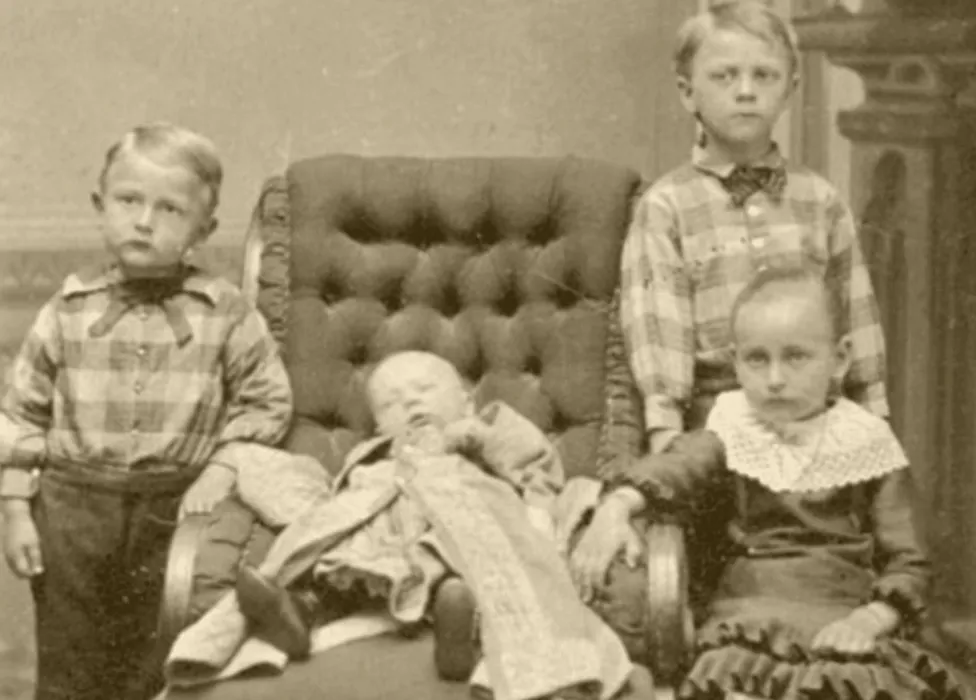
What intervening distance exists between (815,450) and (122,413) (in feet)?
3.98

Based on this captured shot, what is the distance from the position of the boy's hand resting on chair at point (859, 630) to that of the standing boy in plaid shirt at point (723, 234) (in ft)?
1.86

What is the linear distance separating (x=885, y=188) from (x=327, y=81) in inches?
54.2

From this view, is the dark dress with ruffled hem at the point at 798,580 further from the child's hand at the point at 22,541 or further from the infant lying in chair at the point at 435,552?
the child's hand at the point at 22,541

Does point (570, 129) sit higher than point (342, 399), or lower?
higher

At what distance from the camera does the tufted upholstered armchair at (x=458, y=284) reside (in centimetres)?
336

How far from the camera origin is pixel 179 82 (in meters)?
4.35

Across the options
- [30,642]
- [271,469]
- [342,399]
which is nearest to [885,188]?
[342,399]

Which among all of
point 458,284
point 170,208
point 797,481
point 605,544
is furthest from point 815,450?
point 170,208

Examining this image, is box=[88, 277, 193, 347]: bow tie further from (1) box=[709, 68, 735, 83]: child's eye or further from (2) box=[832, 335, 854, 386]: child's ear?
(2) box=[832, 335, 854, 386]: child's ear

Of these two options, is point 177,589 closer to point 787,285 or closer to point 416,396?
point 416,396

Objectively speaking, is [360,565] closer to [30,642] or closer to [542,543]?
[542,543]

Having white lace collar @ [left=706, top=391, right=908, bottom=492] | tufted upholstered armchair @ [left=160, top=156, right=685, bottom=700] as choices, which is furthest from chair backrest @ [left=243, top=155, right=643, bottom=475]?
white lace collar @ [left=706, top=391, right=908, bottom=492]

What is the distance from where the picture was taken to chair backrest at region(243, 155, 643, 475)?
3.37 metres

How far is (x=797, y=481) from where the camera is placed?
2895 millimetres
